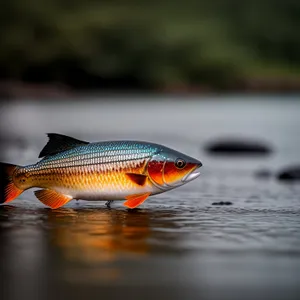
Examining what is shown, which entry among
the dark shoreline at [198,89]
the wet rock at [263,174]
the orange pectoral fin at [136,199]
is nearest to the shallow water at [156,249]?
the orange pectoral fin at [136,199]

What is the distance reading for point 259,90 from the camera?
6890 inches

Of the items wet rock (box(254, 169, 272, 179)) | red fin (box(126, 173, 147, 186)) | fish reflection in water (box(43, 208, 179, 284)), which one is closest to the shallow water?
fish reflection in water (box(43, 208, 179, 284))

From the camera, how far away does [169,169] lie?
11.5 metres

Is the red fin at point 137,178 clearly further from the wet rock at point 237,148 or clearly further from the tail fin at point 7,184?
the wet rock at point 237,148

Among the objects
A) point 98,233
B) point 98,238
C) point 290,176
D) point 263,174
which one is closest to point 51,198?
point 98,233

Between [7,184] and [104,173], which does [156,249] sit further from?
[7,184]

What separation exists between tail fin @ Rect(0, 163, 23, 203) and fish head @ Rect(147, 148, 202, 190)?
1303 millimetres

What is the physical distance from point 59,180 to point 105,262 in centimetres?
298

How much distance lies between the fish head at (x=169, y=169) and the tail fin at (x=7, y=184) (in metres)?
1.30

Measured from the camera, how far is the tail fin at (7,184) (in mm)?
11562

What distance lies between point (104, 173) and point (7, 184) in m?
0.94


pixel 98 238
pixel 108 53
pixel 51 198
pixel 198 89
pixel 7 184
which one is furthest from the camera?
pixel 198 89

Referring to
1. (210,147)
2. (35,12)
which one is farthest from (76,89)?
(210,147)

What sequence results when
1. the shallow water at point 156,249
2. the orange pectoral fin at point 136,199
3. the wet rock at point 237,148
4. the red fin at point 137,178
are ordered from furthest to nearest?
the wet rock at point 237,148 < the orange pectoral fin at point 136,199 < the red fin at point 137,178 < the shallow water at point 156,249
